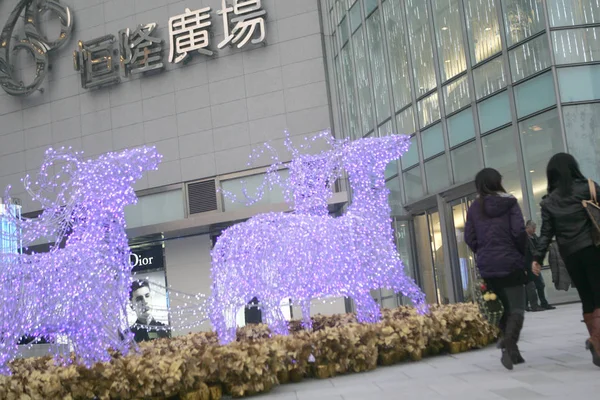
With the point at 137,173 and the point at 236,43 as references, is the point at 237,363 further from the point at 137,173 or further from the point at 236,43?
the point at 236,43

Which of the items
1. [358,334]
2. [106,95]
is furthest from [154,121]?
[358,334]

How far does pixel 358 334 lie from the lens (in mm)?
6984

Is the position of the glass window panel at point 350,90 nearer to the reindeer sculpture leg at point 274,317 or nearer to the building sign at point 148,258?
the building sign at point 148,258

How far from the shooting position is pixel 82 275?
724 centimetres

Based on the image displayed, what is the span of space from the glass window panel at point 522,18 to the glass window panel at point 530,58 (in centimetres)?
16

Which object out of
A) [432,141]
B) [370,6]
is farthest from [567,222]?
[370,6]

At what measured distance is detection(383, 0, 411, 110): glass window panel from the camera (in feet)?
51.8

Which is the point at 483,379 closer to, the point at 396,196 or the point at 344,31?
the point at 396,196

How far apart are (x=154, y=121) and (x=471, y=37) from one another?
11.2 m

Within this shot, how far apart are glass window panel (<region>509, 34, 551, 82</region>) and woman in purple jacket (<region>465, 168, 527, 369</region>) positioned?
6.78 metres

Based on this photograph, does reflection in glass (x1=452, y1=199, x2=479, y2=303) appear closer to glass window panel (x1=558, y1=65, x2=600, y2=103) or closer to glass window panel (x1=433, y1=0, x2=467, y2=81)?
glass window panel (x1=433, y1=0, x2=467, y2=81)

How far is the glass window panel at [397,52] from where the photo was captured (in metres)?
15.8

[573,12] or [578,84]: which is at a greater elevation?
[573,12]

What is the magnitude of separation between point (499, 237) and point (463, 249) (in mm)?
8904
